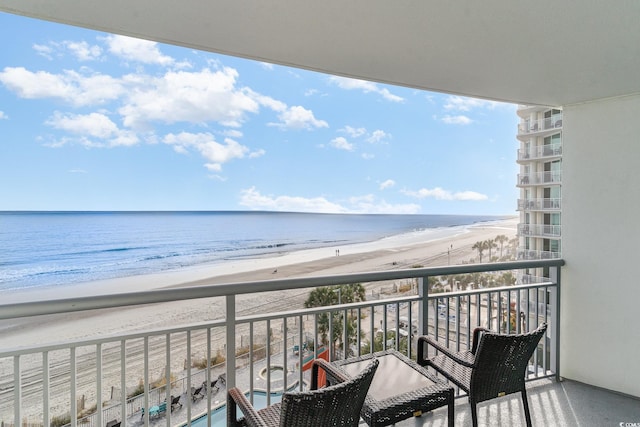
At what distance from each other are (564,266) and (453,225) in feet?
71.3

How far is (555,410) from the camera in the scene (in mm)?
2506

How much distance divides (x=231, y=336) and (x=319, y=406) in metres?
0.92

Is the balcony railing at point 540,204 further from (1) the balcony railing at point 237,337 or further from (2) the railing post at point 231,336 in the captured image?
(2) the railing post at point 231,336

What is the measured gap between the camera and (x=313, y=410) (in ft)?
3.90

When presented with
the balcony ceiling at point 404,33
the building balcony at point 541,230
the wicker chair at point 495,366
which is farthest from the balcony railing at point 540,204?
the wicker chair at point 495,366

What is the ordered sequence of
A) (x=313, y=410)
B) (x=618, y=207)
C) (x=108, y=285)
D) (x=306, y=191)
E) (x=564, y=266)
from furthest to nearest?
(x=306, y=191), (x=108, y=285), (x=564, y=266), (x=618, y=207), (x=313, y=410)

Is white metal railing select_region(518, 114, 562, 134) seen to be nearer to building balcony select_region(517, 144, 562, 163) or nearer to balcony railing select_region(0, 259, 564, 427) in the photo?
building balcony select_region(517, 144, 562, 163)

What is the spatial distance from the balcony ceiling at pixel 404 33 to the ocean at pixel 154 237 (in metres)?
16.7

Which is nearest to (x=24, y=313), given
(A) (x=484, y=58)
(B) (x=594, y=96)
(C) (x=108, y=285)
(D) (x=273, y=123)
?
(A) (x=484, y=58)

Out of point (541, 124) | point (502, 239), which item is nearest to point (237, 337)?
point (541, 124)

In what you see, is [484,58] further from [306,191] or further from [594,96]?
[306,191]

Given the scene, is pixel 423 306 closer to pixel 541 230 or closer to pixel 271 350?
pixel 271 350

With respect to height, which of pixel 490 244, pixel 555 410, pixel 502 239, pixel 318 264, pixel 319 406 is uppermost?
pixel 319 406

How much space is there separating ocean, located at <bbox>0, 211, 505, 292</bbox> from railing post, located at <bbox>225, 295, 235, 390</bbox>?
16477 mm
